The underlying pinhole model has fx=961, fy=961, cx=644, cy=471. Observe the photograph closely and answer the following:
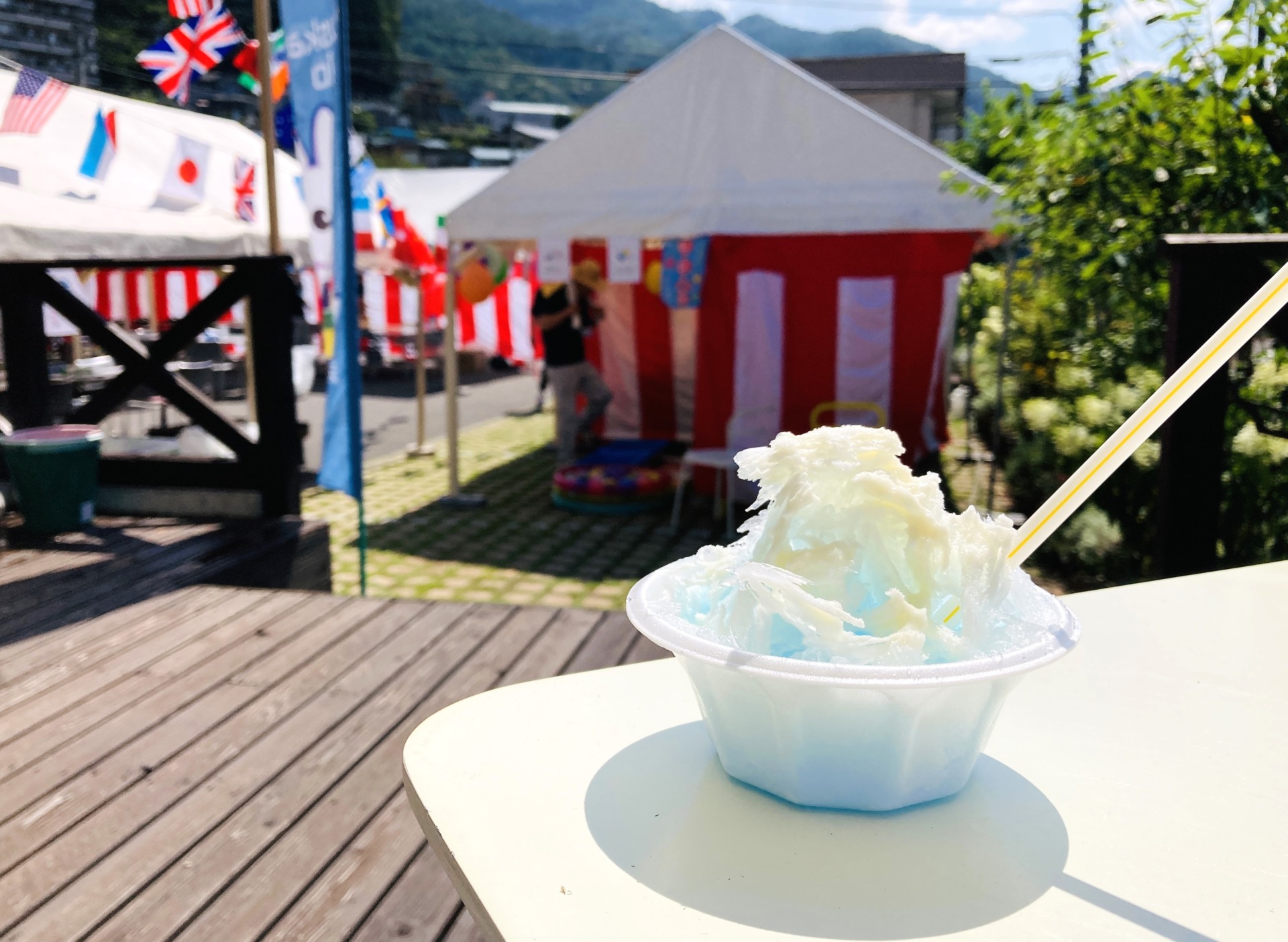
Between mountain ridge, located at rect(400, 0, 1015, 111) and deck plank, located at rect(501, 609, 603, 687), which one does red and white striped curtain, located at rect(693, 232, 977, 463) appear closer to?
deck plank, located at rect(501, 609, 603, 687)

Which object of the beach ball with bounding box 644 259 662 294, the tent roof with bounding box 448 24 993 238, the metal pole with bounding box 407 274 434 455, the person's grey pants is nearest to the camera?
the tent roof with bounding box 448 24 993 238

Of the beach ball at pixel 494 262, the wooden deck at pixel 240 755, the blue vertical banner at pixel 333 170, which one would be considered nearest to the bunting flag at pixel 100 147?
the blue vertical banner at pixel 333 170

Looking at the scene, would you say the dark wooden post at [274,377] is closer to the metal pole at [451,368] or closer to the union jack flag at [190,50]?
the union jack flag at [190,50]

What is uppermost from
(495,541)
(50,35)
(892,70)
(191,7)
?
(892,70)

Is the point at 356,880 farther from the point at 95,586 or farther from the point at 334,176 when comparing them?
the point at 334,176

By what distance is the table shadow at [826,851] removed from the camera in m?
0.81

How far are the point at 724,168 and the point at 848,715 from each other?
6432mm

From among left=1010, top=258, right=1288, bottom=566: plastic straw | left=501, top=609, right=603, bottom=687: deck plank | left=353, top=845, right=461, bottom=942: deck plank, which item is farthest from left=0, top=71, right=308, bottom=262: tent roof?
left=1010, top=258, right=1288, bottom=566: plastic straw

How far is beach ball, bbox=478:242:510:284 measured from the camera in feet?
26.8

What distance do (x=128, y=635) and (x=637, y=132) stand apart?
5.31m

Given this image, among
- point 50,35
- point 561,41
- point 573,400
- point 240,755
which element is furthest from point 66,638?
point 561,41

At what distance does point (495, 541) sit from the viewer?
6820 millimetres

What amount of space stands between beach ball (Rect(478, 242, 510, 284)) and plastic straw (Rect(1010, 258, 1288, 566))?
755 centimetres

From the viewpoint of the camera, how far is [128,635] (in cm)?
322
